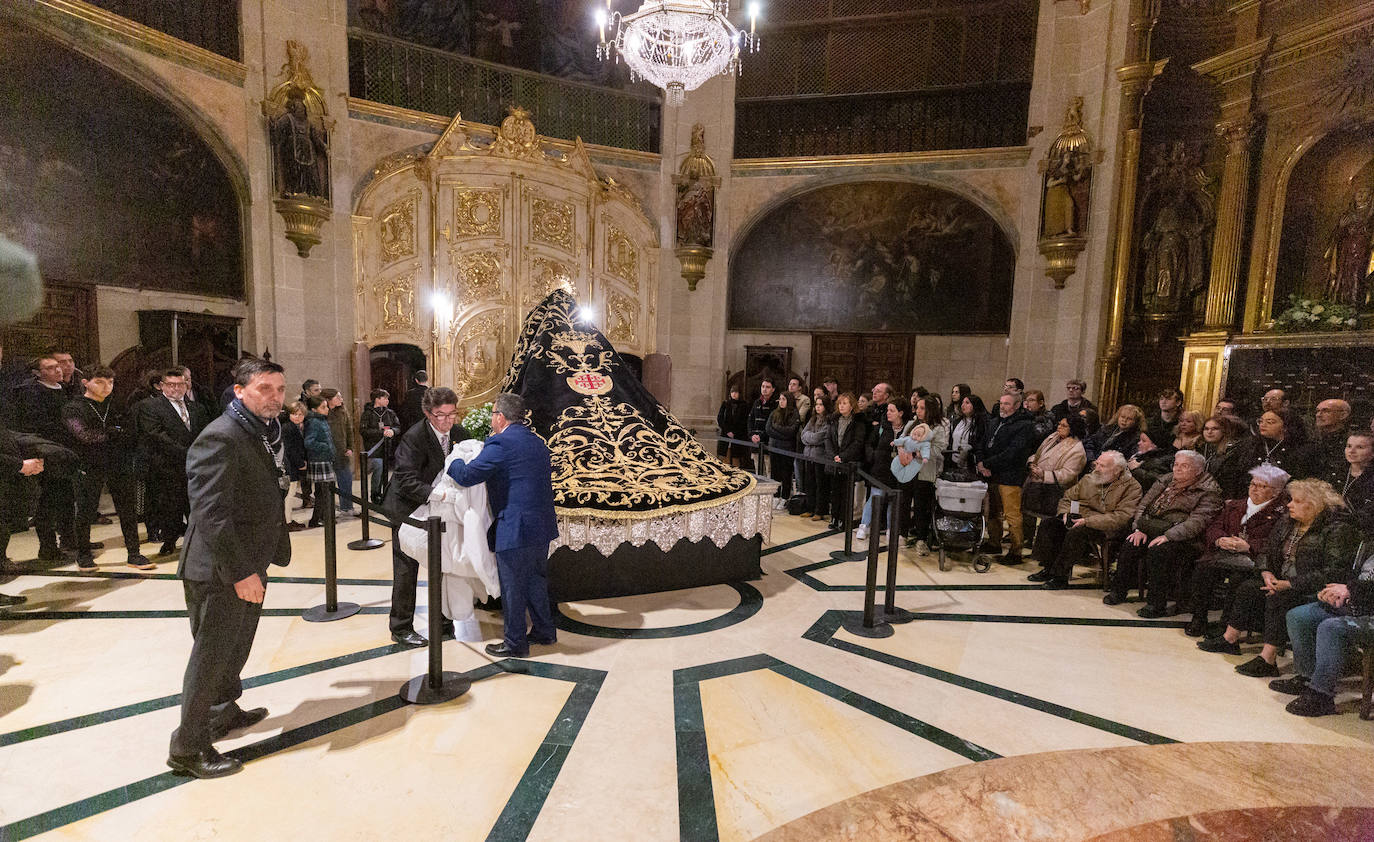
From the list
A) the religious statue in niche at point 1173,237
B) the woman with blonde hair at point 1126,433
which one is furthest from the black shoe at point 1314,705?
the religious statue in niche at point 1173,237

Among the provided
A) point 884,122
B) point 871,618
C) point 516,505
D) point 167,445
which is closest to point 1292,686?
point 871,618

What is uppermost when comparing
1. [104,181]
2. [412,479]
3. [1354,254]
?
[104,181]

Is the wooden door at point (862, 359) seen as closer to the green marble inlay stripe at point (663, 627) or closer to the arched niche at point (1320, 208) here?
the arched niche at point (1320, 208)

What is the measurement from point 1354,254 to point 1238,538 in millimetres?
5280

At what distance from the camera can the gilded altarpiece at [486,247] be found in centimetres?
995

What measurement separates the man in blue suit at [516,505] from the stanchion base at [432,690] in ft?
1.19

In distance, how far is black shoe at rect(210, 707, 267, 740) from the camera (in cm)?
297

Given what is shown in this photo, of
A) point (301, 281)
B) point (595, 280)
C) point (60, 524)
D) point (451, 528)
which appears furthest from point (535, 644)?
point (595, 280)

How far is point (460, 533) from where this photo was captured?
3.90 metres

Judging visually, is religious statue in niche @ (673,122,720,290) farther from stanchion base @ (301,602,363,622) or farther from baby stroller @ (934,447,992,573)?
stanchion base @ (301,602,363,622)

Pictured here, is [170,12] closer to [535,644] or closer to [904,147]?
[535,644]

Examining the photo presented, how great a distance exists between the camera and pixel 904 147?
11375 mm

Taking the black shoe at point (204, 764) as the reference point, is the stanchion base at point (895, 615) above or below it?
below

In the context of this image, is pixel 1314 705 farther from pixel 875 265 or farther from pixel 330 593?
pixel 875 265
